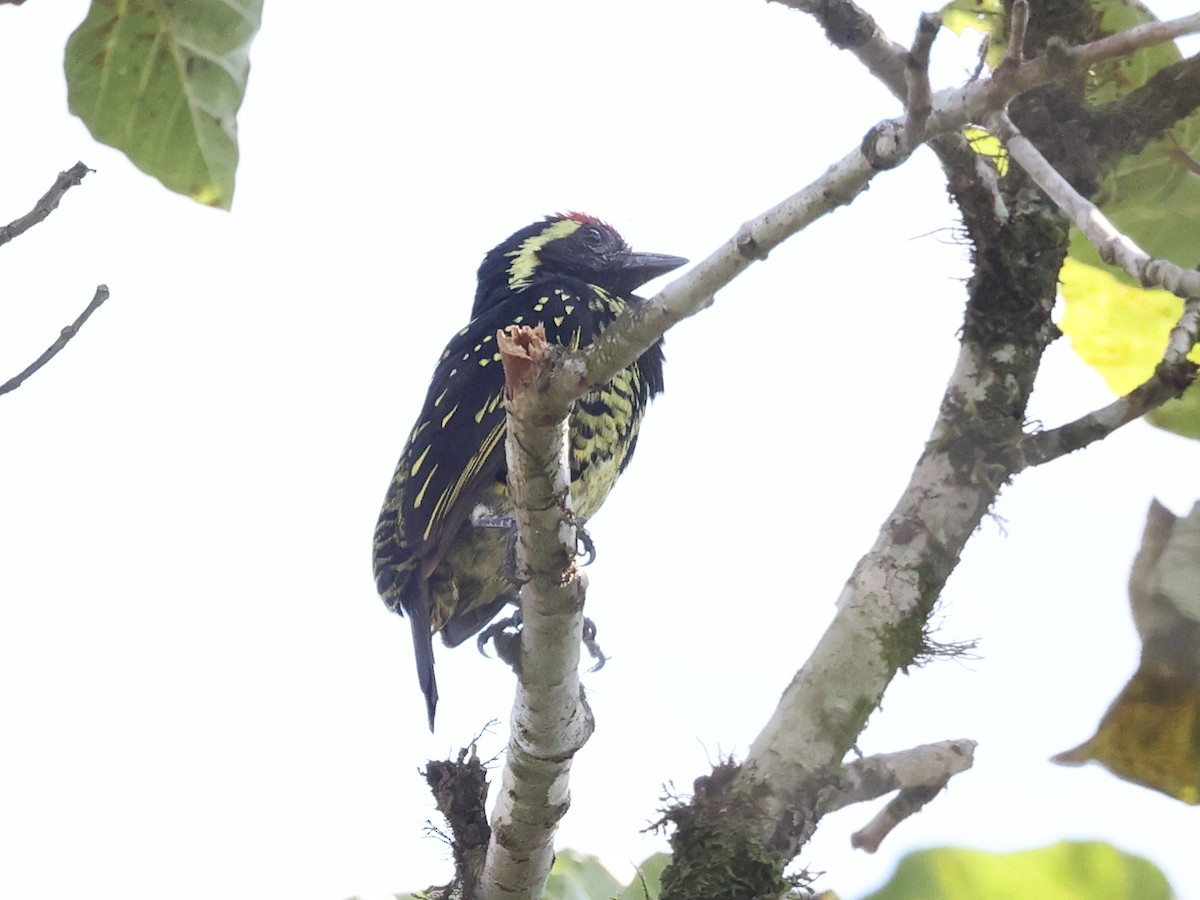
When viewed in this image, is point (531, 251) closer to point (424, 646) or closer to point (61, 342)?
point (424, 646)

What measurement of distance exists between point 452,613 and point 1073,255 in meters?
1.61

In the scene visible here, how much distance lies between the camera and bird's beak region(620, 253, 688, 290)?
3766mm

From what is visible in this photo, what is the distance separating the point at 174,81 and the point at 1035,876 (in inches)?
66.6

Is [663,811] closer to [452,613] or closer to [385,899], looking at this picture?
[385,899]

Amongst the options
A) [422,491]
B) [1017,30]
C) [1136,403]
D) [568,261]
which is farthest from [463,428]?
[1017,30]

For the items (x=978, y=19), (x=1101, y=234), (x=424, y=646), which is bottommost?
(x=1101, y=234)

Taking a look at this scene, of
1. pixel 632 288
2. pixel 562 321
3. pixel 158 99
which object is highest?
pixel 632 288

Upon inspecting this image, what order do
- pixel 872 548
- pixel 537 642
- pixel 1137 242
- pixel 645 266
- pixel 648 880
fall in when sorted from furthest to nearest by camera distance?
pixel 645 266, pixel 1137 242, pixel 648 880, pixel 872 548, pixel 537 642

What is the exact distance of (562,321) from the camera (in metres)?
3.23

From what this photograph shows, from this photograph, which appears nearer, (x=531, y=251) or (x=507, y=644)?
(x=507, y=644)

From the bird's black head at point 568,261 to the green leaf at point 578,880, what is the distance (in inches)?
60.3

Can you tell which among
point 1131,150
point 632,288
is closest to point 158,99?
point 1131,150

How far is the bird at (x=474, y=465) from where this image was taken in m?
3.03

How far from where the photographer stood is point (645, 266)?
149 inches
